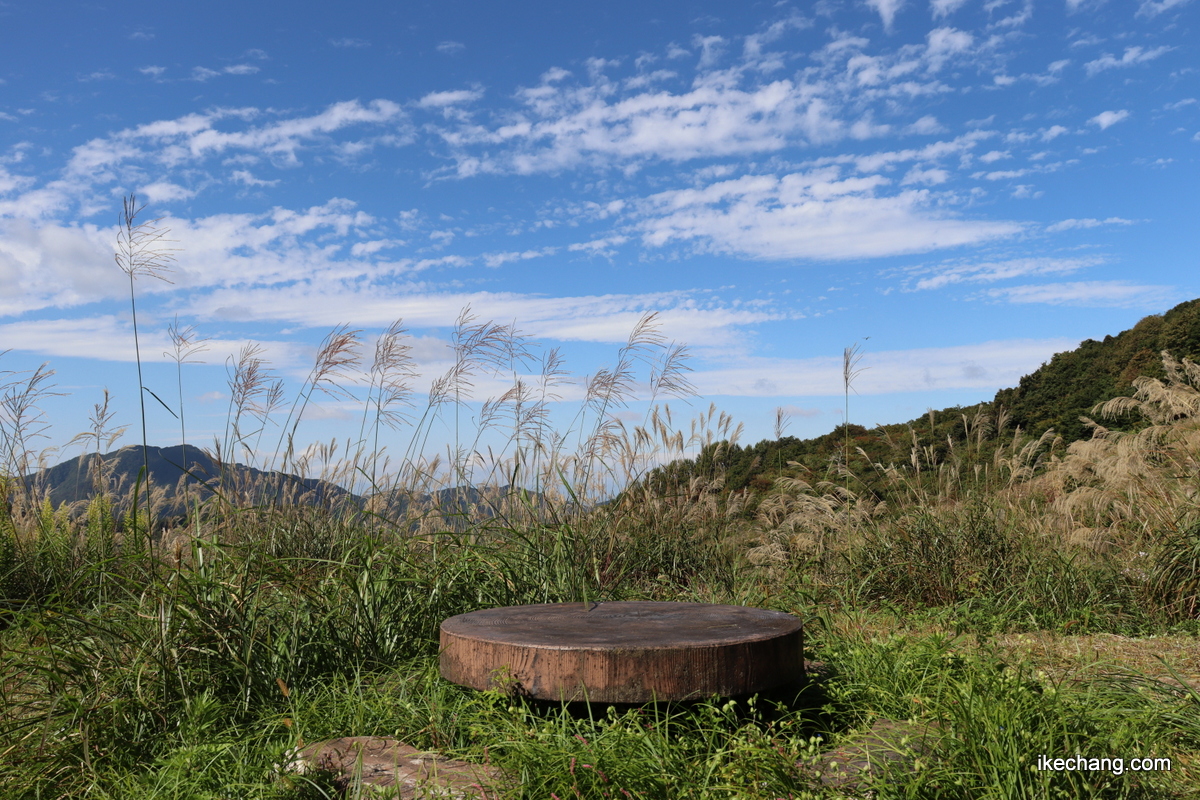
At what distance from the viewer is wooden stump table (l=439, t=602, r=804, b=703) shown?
108 inches

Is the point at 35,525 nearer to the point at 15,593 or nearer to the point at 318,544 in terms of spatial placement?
the point at 15,593

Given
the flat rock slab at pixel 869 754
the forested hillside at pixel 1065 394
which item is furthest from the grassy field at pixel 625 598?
the forested hillside at pixel 1065 394

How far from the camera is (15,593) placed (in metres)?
5.05

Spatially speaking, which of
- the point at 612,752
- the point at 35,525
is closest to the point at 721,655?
the point at 612,752

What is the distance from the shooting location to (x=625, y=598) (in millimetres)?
4711

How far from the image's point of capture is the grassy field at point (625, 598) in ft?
8.04

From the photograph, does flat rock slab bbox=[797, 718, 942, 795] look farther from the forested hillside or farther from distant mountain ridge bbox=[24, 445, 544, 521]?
the forested hillside

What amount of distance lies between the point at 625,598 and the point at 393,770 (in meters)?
2.36

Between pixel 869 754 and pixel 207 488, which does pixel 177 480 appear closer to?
pixel 207 488

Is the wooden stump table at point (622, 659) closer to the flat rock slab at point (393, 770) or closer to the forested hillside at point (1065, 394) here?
the flat rock slab at point (393, 770)

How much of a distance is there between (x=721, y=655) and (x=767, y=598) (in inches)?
73.1

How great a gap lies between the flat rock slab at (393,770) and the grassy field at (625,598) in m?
0.08

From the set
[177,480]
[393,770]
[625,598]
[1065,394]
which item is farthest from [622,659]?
[1065,394]

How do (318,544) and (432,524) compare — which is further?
(432,524)
